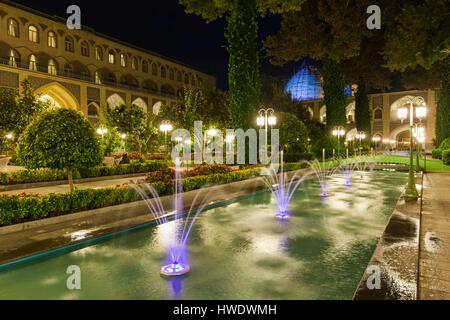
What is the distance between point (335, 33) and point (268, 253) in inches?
1058

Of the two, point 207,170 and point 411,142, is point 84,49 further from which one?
point 411,142

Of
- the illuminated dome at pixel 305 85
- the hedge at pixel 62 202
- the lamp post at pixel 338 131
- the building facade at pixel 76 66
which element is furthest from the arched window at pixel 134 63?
the hedge at pixel 62 202

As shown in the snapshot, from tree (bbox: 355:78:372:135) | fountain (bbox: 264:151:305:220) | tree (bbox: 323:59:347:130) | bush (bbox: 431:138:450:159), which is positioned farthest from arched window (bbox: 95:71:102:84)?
bush (bbox: 431:138:450:159)

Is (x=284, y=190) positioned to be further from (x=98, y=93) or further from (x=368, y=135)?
(x=98, y=93)

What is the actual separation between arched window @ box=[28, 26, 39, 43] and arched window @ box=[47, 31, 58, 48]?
1.59 m

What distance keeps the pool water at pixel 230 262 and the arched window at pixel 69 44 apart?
42.6 metres

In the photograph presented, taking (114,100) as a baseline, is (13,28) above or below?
above

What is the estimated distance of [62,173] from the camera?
55.5 ft

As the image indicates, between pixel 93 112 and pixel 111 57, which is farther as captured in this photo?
pixel 111 57

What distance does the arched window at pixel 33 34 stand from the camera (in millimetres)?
40578

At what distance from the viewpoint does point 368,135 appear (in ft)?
142

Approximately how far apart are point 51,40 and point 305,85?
54279mm

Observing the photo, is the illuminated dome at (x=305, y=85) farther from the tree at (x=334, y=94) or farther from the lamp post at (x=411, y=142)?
the lamp post at (x=411, y=142)

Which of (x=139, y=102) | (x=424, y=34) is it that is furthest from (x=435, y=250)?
(x=139, y=102)
